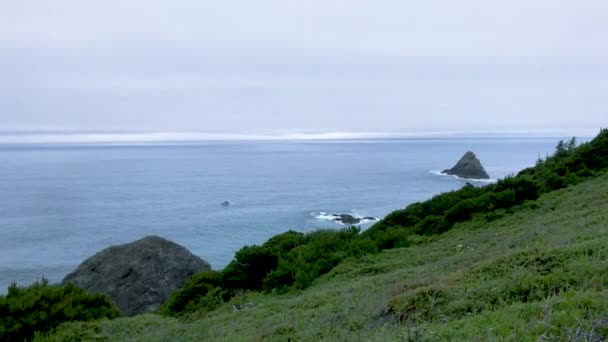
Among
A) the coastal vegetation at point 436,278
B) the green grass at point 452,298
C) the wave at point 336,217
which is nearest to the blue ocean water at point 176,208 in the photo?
the wave at point 336,217

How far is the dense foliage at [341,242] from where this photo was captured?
13852 millimetres

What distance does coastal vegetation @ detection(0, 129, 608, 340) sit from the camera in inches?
225

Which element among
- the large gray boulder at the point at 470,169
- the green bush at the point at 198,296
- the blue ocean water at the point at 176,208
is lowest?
the blue ocean water at the point at 176,208

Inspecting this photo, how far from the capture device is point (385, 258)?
13.3 metres

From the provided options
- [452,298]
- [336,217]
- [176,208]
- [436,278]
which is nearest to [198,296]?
[436,278]

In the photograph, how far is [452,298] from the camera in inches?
272

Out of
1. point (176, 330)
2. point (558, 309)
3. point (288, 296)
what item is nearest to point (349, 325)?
point (558, 309)

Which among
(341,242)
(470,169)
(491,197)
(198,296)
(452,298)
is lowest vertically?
(470,169)

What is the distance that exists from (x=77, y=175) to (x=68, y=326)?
109002 mm

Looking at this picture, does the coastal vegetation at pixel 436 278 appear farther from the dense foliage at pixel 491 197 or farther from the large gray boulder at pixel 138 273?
the large gray boulder at pixel 138 273

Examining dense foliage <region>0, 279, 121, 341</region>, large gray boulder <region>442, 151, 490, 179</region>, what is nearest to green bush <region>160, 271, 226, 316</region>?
dense foliage <region>0, 279, 121, 341</region>

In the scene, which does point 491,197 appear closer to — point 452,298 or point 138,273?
point 452,298

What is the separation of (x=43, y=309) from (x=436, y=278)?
319 inches

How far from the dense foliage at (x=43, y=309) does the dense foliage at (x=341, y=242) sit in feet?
8.78
